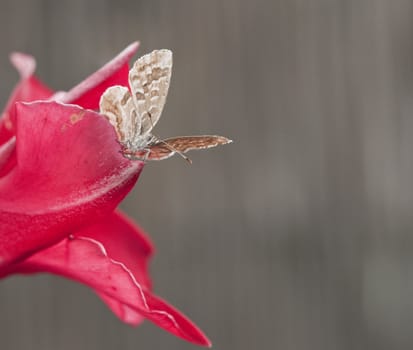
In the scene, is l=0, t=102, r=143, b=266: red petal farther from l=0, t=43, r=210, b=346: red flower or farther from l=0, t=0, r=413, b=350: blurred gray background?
l=0, t=0, r=413, b=350: blurred gray background

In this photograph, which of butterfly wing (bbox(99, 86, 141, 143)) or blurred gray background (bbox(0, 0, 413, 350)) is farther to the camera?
blurred gray background (bbox(0, 0, 413, 350))

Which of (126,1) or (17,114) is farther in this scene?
(126,1)

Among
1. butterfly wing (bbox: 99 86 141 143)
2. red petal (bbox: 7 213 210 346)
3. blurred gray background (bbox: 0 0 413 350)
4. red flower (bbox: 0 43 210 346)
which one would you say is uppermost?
butterfly wing (bbox: 99 86 141 143)

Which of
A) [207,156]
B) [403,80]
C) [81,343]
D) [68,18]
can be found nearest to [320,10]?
[403,80]

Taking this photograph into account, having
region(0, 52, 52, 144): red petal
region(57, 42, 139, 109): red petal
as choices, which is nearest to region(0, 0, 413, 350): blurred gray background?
region(0, 52, 52, 144): red petal

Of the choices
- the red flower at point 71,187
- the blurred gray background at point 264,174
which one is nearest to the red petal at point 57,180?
the red flower at point 71,187

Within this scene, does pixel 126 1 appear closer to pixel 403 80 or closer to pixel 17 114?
pixel 403 80

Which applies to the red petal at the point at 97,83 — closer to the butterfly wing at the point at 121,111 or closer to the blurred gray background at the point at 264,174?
the butterfly wing at the point at 121,111

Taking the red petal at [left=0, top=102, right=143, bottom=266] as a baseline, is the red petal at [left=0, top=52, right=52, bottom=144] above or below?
above
